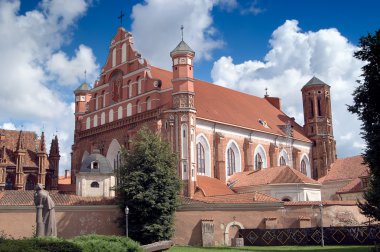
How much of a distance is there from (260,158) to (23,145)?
Result: 92.3 feet

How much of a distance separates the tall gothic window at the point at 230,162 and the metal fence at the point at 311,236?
13664mm

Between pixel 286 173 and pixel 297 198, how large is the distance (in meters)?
2.84

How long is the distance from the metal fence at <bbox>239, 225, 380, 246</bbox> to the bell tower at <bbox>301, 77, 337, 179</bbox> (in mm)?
26106

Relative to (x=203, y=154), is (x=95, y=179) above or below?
below

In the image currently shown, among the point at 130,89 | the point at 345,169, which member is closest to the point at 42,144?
A: the point at 130,89

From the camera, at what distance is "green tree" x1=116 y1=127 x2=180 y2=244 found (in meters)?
39.2

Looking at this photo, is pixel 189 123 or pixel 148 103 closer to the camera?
pixel 189 123

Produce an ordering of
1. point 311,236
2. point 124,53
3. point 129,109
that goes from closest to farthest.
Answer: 1. point 311,236
2. point 129,109
3. point 124,53

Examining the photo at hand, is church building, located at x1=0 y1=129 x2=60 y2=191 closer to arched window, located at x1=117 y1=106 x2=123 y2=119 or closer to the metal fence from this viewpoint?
arched window, located at x1=117 y1=106 x2=123 y2=119

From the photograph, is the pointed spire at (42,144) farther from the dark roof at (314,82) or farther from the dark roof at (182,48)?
the dark roof at (314,82)

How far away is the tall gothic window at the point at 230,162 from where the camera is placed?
5470 cm

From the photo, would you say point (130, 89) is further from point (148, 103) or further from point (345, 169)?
point (345, 169)

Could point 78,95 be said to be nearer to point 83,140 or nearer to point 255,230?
point 83,140

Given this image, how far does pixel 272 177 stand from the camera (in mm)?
50156
